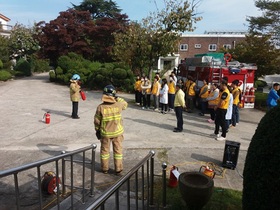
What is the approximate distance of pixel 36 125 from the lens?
30.8 ft

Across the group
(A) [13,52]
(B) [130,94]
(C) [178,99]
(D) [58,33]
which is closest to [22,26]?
(A) [13,52]

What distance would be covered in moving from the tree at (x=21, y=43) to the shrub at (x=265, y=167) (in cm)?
3386

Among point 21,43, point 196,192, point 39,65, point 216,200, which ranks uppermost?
point 21,43

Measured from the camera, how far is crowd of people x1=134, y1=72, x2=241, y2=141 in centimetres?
801

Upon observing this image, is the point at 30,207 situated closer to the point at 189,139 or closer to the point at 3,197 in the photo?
the point at 3,197

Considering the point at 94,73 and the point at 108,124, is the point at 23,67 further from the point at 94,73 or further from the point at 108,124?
the point at 108,124

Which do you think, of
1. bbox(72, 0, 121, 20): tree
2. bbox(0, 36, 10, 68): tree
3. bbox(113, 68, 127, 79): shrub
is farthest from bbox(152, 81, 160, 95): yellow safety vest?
bbox(72, 0, 121, 20): tree

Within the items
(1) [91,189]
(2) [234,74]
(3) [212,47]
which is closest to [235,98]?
(2) [234,74]

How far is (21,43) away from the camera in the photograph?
32781 mm

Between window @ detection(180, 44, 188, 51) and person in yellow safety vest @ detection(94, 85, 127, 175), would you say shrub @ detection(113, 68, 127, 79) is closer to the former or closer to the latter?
person in yellow safety vest @ detection(94, 85, 127, 175)

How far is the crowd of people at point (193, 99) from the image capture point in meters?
8.01

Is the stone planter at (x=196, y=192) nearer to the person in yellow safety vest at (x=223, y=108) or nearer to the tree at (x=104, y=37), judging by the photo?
the person in yellow safety vest at (x=223, y=108)

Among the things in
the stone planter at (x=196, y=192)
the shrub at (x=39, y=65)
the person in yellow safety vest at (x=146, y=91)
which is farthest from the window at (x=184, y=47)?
the stone planter at (x=196, y=192)

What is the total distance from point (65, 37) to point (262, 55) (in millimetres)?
17758
